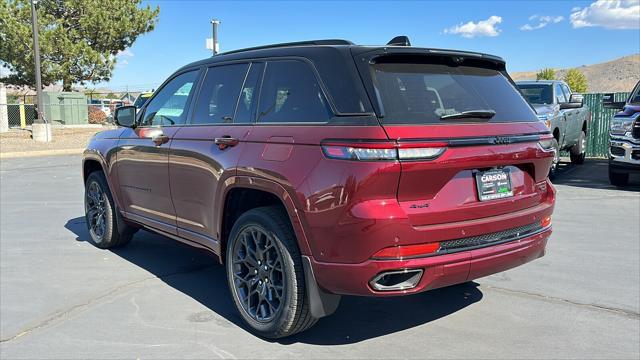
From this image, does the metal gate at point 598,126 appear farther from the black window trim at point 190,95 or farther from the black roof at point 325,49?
the black window trim at point 190,95

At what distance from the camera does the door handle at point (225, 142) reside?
12.7 ft

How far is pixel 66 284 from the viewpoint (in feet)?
16.1

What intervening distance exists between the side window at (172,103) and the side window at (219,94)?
0.23 meters

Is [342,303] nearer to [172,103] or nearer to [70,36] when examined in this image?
[172,103]

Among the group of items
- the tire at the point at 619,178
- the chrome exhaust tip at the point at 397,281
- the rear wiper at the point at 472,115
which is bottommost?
the tire at the point at 619,178

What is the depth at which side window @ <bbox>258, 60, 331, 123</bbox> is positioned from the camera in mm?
Result: 3428

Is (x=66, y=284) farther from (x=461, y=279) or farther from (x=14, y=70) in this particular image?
(x=14, y=70)

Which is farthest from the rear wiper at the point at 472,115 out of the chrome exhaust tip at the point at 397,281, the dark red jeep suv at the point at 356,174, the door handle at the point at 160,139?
the door handle at the point at 160,139

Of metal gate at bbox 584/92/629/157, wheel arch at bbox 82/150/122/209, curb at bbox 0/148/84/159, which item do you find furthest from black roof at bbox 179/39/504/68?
curb at bbox 0/148/84/159

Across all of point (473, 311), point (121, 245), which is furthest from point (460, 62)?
point (121, 245)

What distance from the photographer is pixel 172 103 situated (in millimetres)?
4996

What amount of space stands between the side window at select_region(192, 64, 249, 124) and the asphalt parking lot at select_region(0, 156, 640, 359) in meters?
1.49

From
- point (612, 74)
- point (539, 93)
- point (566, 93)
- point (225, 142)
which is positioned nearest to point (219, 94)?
→ point (225, 142)

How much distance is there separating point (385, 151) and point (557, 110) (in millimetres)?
8981
